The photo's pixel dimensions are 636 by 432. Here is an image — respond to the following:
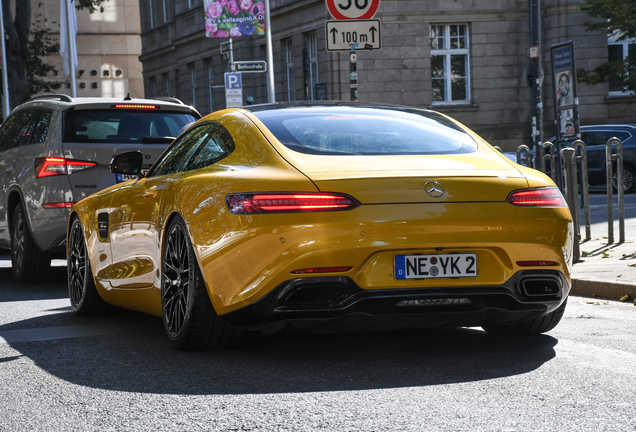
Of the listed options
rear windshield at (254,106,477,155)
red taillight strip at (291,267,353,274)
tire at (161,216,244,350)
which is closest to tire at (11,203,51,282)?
tire at (161,216,244,350)

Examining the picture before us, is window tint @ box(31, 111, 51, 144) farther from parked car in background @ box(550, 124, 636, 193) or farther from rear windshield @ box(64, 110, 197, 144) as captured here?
parked car in background @ box(550, 124, 636, 193)

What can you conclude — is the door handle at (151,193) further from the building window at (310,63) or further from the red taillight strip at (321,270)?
the building window at (310,63)

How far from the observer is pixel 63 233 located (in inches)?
366

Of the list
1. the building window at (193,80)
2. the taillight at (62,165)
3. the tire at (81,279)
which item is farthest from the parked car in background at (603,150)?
the building window at (193,80)

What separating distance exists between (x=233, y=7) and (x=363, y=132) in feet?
74.8

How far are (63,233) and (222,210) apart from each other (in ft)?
15.4

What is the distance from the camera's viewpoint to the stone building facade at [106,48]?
63906 mm

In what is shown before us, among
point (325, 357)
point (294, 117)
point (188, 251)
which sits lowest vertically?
point (325, 357)

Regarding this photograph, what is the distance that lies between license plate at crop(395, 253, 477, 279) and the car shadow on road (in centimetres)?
45

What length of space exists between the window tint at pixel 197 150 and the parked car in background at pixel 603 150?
16.3 metres

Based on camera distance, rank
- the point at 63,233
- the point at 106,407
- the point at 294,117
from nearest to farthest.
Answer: the point at 106,407 < the point at 294,117 < the point at 63,233

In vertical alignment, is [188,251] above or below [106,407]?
above

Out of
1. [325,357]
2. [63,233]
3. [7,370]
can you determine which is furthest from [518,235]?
[63,233]

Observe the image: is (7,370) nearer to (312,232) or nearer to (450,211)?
(312,232)
